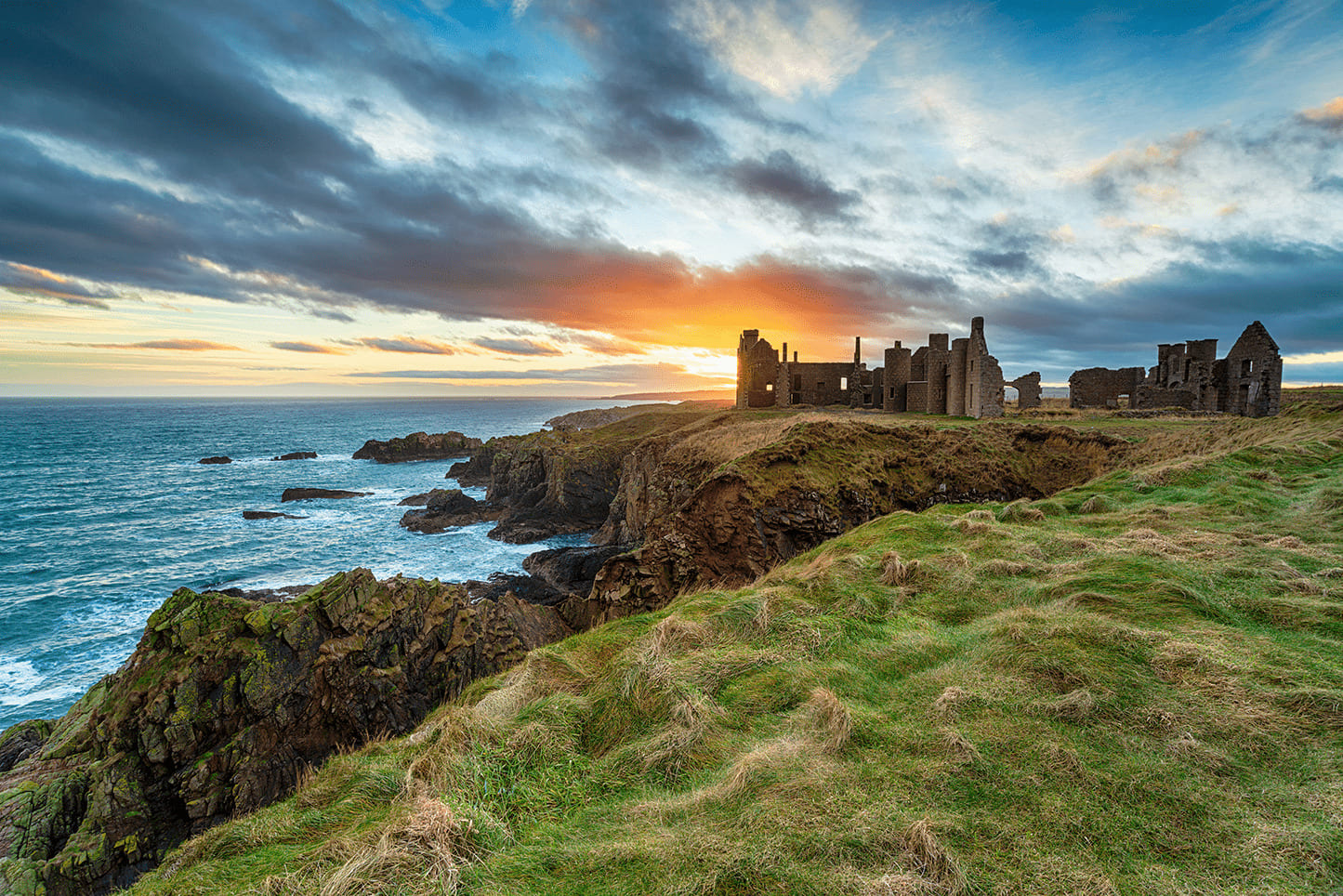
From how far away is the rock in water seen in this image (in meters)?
55.3

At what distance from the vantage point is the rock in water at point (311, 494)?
181 ft

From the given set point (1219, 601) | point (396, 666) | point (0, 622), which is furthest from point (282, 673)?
point (0, 622)

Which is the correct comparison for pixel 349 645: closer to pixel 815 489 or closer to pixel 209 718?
pixel 209 718

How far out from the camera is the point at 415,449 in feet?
287

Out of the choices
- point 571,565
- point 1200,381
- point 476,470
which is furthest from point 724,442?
point 476,470

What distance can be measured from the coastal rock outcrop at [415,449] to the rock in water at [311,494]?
91.0ft

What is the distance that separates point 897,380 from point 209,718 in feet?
146

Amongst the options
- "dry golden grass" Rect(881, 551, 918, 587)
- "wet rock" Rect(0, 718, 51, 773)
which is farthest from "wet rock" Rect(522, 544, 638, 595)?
"dry golden grass" Rect(881, 551, 918, 587)

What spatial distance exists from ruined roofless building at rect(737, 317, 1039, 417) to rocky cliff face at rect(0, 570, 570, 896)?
104 ft

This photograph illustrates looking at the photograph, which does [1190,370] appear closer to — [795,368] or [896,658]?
[795,368]

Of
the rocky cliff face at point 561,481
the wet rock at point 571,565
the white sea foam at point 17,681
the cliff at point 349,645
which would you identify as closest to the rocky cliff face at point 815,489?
the cliff at point 349,645

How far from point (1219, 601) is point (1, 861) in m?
18.9

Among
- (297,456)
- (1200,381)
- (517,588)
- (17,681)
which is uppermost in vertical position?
(1200,381)

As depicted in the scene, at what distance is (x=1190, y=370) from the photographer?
37594mm
